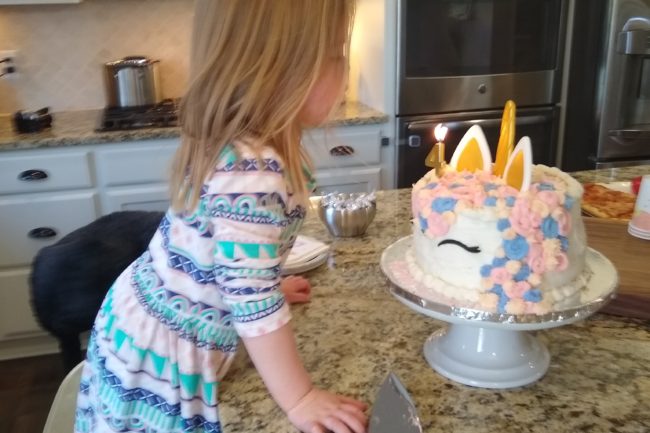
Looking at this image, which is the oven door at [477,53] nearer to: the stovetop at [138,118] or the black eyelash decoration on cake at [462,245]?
the stovetop at [138,118]

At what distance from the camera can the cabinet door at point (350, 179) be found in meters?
2.70

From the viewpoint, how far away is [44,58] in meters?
2.88

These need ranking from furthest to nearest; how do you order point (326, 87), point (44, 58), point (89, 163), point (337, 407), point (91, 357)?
point (44, 58) < point (89, 163) < point (91, 357) < point (326, 87) < point (337, 407)

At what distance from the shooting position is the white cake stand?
78cm

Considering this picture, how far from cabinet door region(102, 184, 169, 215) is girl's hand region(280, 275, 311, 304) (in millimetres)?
1530

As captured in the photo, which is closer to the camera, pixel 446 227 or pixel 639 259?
pixel 446 227

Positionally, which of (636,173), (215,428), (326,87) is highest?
(326,87)

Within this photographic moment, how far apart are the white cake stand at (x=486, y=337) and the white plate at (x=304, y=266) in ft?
0.93

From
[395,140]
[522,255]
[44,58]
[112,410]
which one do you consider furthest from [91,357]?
[44,58]

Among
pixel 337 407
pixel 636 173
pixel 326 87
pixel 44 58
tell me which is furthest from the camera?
pixel 44 58

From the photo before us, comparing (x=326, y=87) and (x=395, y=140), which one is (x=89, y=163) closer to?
(x=395, y=140)

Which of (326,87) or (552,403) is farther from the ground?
(326,87)

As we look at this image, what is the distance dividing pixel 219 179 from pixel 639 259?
2.49 feet

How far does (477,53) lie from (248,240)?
7.01 ft
